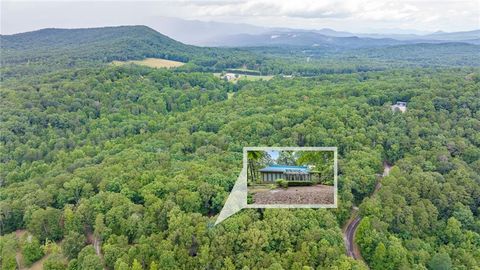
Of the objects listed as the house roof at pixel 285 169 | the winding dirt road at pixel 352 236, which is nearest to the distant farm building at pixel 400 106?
the winding dirt road at pixel 352 236

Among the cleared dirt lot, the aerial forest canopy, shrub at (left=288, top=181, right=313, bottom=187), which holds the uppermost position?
shrub at (left=288, top=181, right=313, bottom=187)

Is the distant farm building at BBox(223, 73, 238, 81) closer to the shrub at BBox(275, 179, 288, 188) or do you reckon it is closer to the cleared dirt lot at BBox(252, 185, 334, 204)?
the cleared dirt lot at BBox(252, 185, 334, 204)

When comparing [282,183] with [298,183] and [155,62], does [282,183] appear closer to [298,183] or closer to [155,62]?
[298,183]

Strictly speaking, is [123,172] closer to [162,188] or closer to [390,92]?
[162,188]

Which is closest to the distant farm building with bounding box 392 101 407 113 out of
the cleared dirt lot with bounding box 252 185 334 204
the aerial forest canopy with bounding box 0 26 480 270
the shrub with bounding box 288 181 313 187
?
the aerial forest canopy with bounding box 0 26 480 270

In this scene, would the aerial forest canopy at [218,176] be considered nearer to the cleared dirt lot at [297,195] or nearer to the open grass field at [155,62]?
the cleared dirt lot at [297,195]

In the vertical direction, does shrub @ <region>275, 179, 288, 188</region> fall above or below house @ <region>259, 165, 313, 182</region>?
below
